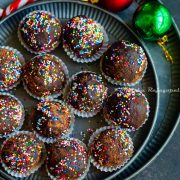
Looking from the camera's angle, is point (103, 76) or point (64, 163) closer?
point (64, 163)

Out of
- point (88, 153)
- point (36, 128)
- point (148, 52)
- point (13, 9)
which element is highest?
point (13, 9)

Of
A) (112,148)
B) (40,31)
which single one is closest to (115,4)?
(40,31)

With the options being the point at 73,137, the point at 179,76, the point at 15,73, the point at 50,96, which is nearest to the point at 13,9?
the point at 15,73

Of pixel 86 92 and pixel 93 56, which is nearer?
pixel 86 92

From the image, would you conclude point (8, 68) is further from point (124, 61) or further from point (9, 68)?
point (124, 61)

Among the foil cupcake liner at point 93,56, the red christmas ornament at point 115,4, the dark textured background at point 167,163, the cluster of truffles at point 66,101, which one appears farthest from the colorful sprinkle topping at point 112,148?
the red christmas ornament at point 115,4

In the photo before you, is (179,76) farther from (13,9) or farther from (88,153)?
(13,9)

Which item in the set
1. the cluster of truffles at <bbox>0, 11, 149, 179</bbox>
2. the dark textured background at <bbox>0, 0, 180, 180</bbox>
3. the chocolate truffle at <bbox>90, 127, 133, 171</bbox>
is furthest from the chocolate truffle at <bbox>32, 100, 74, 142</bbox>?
the dark textured background at <bbox>0, 0, 180, 180</bbox>

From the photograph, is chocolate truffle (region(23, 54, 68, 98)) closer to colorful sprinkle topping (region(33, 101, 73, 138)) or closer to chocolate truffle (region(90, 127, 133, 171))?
colorful sprinkle topping (region(33, 101, 73, 138))
